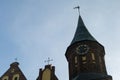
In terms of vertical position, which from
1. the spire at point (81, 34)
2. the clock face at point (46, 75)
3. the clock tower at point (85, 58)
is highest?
the spire at point (81, 34)

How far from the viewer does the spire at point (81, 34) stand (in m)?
32.4

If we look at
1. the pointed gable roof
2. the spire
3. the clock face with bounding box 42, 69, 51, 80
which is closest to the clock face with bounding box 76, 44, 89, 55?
the spire

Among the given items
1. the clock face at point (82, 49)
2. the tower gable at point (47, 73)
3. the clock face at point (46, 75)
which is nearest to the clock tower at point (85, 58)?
the clock face at point (82, 49)

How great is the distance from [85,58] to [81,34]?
4840 mm

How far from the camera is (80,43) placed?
31609 mm

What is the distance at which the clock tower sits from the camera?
93.1 feet

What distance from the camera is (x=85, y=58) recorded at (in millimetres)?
29969

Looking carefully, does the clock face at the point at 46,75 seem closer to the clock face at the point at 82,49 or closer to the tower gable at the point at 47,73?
the tower gable at the point at 47,73

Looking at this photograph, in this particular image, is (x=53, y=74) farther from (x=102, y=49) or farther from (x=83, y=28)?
(x=83, y=28)

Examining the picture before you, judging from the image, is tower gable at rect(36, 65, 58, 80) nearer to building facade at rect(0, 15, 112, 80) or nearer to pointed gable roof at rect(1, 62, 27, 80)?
building facade at rect(0, 15, 112, 80)

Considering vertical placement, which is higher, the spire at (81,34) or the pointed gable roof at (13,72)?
the spire at (81,34)

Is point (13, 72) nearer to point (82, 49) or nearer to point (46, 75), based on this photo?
point (46, 75)

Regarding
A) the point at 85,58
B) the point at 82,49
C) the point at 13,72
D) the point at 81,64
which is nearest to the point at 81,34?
the point at 82,49

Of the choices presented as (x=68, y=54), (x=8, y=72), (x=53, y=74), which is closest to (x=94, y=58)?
(x=68, y=54)
